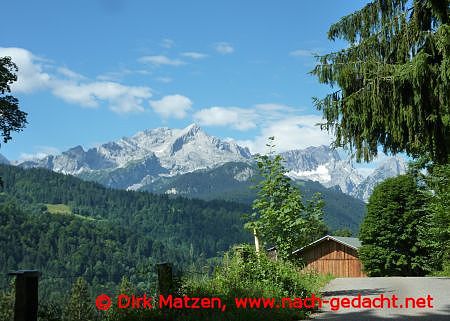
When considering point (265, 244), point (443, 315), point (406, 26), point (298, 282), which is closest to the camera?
point (406, 26)

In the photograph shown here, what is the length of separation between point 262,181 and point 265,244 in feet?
7.32

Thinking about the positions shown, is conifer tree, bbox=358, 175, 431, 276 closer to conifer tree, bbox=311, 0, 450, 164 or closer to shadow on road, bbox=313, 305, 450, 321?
shadow on road, bbox=313, 305, 450, 321

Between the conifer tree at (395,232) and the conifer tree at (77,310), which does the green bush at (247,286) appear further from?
the conifer tree at (395,232)

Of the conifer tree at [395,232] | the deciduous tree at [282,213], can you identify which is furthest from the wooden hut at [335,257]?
the deciduous tree at [282,213]

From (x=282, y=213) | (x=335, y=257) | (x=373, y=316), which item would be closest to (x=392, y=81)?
(x=373, y=316)

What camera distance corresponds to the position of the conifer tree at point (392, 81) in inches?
345

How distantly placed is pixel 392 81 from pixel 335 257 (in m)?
50.3

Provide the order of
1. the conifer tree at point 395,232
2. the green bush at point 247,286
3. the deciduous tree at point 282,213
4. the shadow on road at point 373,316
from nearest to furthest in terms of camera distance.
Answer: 1. the green bush at point 247,286
2. the shadow on road at point 373,316
3. the deciduous tree at point 282,213
4. the conifer tree at point 395,232

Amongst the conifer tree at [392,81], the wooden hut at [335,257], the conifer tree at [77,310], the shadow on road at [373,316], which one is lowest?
the shadow on road at [373,316]

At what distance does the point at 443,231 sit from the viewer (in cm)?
2886

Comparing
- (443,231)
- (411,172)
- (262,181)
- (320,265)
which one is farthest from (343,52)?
(320,265)

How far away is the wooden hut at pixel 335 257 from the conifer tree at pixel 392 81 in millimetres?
46145

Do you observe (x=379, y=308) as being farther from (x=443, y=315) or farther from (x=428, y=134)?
(x=428, y=134)

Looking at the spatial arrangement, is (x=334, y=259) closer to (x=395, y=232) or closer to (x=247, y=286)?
(x=395, y=232)
